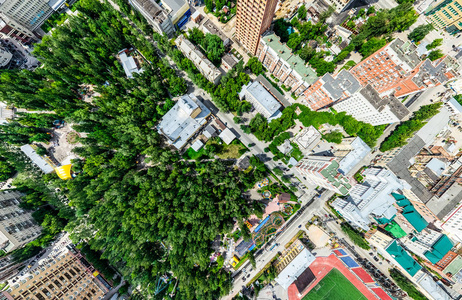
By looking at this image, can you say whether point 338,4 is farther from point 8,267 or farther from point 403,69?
point 8,267

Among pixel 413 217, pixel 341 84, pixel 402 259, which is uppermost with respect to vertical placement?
pixel 341 84

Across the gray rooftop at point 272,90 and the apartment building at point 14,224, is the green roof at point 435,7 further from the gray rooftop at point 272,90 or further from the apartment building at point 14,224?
the apartment building at point 14,224

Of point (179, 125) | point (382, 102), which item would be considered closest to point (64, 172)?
point (179, 125)

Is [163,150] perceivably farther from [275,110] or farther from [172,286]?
[172,286]

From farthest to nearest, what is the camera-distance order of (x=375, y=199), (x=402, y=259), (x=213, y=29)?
(x=213, y=29), (x=402, y=259), (x=375, y=199)

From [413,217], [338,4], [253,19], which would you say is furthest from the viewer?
[338,4]

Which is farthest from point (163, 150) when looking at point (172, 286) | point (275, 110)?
point (172, 286)

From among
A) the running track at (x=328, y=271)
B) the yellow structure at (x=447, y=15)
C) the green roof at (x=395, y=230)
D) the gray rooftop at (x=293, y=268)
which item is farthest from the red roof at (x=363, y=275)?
the yellow structure at (x=447, y=15)
